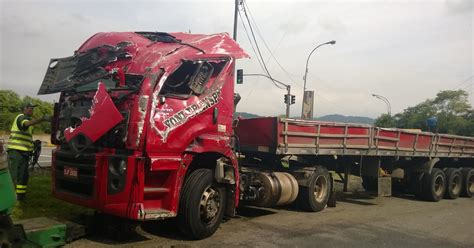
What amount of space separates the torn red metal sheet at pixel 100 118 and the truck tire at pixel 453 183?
11.5 meters

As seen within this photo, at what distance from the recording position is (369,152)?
10695mm

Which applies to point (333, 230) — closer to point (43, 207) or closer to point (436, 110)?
point (43, 207)

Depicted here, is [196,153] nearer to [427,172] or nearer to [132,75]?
[132,75]

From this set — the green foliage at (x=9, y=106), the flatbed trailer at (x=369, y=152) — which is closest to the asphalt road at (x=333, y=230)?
the flatbed trailer at (x=369, y=152)

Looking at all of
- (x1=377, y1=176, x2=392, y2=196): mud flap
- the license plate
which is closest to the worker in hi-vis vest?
the license plate

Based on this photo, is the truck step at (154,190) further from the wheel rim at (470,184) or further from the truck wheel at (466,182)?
the wheel rim at (470,184)

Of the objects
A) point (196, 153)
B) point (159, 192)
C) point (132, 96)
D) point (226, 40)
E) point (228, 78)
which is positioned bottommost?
point (159, 192)

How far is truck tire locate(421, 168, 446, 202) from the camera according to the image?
41.8 feet

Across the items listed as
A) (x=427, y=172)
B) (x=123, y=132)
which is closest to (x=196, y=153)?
(x=123, y=132)

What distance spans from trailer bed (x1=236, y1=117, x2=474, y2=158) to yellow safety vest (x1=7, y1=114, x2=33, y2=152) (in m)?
3.97

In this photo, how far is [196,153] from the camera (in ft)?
20.3

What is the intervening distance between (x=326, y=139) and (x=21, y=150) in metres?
5.99

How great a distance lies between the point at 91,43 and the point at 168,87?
150 centimetres

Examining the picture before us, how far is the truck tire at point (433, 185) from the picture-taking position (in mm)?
12734
